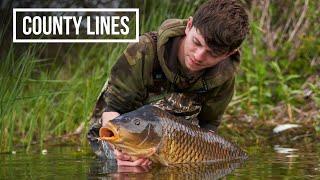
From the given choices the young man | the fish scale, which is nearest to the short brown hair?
the young man

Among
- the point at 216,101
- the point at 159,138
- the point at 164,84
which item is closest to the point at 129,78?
the point at 164,84

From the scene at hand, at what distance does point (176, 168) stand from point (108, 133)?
410 millimetres

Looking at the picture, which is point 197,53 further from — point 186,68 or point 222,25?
point 186,68

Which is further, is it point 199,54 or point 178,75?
point 178,75

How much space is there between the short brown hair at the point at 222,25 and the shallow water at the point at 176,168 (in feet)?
2.06

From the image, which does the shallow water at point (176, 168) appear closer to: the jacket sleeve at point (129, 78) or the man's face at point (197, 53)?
the jacket sleeve at point (129, 78)

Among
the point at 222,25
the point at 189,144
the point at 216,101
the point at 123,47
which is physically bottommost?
the point at 189,144

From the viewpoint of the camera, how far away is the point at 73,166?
181 inches

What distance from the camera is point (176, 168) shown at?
4031 mm

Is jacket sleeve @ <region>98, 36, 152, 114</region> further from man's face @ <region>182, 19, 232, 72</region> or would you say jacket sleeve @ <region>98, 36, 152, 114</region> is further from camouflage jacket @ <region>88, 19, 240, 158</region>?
man's face @ <region>182, 19, 232, 72</region>

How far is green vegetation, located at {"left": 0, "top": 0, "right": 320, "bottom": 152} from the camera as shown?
19.9 feet

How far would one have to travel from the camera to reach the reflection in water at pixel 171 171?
12.5ft

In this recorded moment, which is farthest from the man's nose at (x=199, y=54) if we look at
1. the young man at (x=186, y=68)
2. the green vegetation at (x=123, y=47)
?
the green vegetation at (x=123, y=47)

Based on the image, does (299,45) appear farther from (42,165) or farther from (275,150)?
(42,165)
